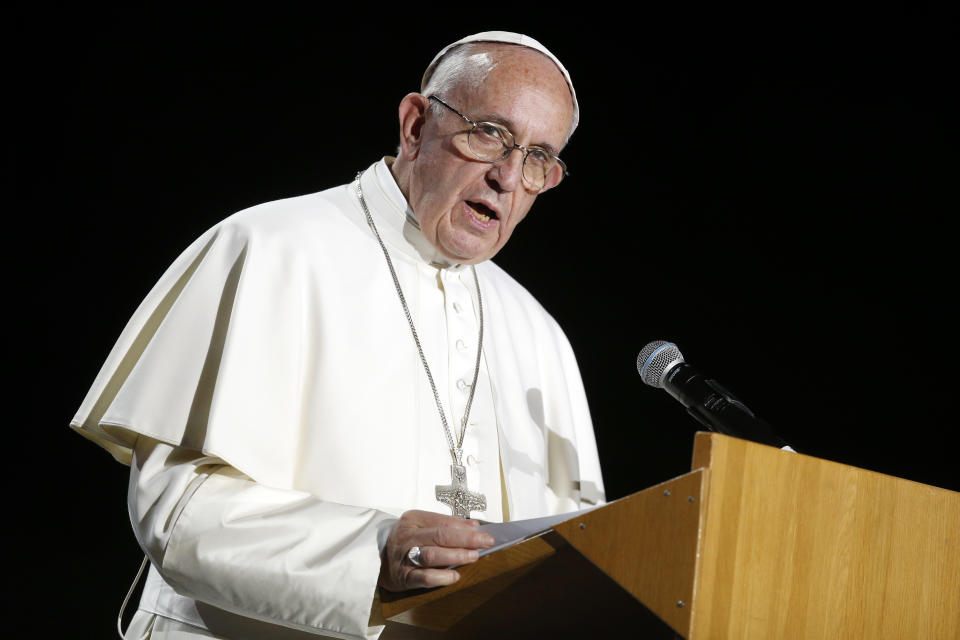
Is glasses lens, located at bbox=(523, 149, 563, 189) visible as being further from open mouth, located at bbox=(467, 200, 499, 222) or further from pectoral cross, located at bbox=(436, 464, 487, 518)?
pectoral cross, located at bbox=(436, 464, 487, 518)

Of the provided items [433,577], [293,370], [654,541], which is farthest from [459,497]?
[654,541]

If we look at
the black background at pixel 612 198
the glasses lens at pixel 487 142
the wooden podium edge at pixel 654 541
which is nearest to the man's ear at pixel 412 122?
the glasses lens at pixel 487 142

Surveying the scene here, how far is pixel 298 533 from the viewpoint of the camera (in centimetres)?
177

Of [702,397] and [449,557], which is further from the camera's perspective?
[702,397]

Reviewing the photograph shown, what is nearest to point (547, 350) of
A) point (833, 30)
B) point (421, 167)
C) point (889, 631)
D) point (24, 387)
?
point (421, 167)

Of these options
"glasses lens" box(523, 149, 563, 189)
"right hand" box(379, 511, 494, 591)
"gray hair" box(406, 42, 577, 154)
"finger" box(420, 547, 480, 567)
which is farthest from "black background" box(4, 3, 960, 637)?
"finger" box(420, 547, 480, 567)

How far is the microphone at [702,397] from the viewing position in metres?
1.69

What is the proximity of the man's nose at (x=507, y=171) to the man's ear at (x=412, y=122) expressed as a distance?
273 mm

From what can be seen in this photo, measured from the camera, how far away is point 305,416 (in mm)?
2160

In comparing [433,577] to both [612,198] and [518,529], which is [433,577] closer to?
[518,529]

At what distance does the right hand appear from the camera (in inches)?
59.3

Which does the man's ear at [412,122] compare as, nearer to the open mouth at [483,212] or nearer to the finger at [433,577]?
the open mouth at [483,212]

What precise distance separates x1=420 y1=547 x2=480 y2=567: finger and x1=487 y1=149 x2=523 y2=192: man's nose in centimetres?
123

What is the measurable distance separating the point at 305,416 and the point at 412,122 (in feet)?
3.15
